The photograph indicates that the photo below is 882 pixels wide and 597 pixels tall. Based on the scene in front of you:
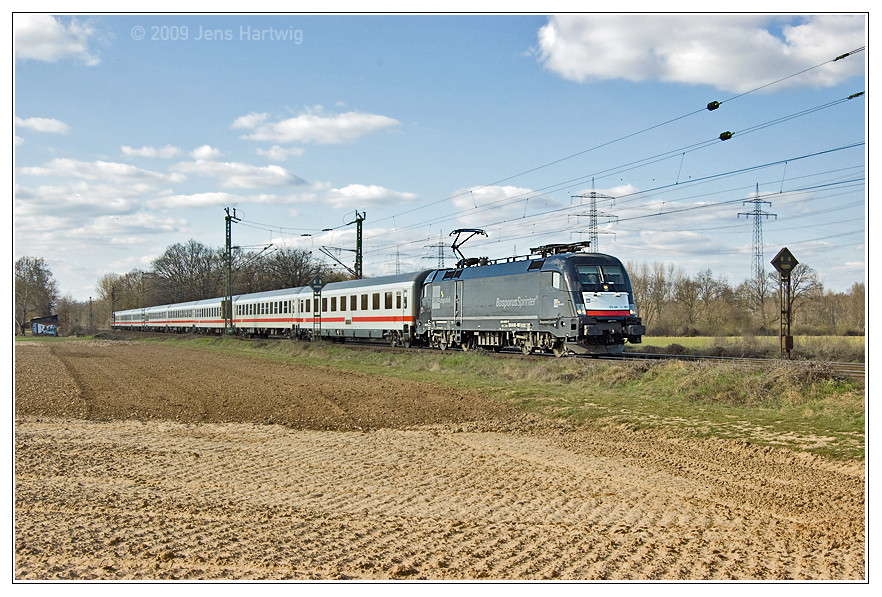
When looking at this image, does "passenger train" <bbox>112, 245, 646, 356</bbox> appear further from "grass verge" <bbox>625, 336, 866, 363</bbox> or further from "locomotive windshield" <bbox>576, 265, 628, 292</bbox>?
"grass verge" <bbox>625, 336, 866, 363</bbox>

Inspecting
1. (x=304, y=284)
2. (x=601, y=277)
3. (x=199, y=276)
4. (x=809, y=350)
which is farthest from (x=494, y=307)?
(x=199, y=276)

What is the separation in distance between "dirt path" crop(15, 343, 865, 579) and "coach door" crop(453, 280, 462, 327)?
14026 mm

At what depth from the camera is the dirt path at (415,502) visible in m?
5.68

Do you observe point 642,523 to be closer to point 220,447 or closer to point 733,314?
point 220,447

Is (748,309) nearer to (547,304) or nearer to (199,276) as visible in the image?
(547,304)

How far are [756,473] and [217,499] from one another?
6.47 meters

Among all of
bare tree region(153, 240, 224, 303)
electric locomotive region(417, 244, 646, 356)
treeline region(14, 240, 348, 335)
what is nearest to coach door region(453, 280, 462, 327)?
electric locomotive region(417, 244, 646, 356)

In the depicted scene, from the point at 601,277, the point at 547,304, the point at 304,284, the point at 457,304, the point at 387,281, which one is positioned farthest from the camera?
the point at 304,284

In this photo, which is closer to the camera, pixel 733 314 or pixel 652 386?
pixel 652 386

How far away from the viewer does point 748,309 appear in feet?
153

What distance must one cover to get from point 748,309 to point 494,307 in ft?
92.6

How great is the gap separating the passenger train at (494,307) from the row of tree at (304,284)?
22.3ft

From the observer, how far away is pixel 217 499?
758 cm

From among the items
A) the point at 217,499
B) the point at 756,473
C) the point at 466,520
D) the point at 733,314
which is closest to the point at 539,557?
the point at 466,520
